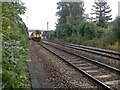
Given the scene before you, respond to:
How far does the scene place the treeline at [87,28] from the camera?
47.3ft

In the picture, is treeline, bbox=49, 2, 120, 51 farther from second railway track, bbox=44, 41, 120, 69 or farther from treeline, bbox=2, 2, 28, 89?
treeline, bbox=2, 2, 28, 89

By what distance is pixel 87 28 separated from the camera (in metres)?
20.8

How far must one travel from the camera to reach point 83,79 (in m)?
4.35

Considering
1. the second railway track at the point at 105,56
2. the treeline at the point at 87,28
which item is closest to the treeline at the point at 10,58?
the second railway track at the point at 105,56

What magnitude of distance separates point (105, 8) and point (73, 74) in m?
41.7

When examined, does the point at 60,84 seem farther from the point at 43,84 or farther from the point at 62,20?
the point at 62,20

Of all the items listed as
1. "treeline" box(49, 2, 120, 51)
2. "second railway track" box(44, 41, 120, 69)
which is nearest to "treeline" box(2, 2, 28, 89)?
"second railway track" box(44, 41, 120, 69)

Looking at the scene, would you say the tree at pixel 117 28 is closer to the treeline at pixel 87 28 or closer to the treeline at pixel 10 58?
the treeline at pixel 87 28

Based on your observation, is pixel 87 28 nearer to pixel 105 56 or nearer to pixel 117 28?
pixel 117 28

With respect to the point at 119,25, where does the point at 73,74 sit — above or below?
below

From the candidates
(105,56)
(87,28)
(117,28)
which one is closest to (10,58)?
(105,56)

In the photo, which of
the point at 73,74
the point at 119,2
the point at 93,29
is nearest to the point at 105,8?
the point at 93,29

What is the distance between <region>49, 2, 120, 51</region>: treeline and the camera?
567 inches

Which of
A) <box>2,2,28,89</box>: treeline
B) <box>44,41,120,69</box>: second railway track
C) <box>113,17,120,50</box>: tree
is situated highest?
<box>113,17,120,50</box>: tree
